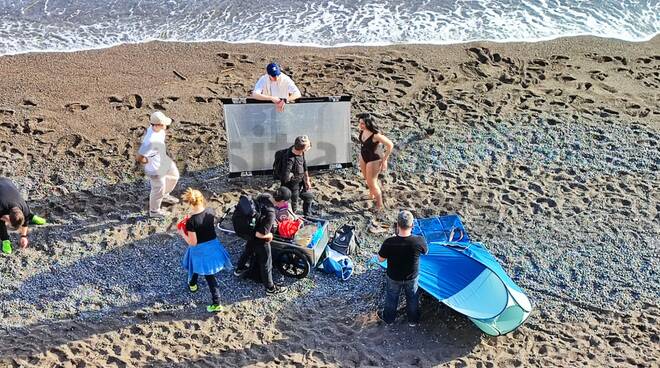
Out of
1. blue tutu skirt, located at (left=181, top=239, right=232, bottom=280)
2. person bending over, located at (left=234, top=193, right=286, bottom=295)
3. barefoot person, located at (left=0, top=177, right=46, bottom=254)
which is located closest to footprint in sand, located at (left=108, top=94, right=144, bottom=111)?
barefoot person, located at (left=0, top=177, right=46, bottom=254)

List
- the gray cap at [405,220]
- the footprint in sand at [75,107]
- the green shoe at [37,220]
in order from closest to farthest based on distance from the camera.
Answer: the gray cap at [405,220]
the green shoe at [37,220]
the footprint in sand at [75,107]

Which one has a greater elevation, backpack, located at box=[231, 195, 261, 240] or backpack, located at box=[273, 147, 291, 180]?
backpack, located at box=[273, 147, 291, 180]

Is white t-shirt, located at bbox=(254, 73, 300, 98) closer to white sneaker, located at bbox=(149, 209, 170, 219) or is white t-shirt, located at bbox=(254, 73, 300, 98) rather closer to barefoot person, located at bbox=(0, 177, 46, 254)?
white sneaker, located at bbox=(149, 209, 170, 219)

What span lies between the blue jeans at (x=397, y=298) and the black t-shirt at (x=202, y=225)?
198cm

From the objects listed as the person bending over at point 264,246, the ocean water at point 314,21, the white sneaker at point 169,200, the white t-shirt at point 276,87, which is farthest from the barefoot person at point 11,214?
the ocean water at point 314,21

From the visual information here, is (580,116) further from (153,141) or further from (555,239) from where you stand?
(153,141)

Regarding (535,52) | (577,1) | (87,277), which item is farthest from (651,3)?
(87,277)

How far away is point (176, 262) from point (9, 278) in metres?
1.93

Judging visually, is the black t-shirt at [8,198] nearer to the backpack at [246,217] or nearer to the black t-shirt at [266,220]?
the backpack at [246,217]

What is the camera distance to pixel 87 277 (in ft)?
26.6

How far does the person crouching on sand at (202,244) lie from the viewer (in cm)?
712

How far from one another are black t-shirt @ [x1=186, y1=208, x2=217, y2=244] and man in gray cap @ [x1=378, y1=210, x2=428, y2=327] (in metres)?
1.81

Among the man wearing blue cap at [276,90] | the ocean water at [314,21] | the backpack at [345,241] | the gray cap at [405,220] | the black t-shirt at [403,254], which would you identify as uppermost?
the ocean water at [314,21]

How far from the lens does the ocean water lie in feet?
46.4
